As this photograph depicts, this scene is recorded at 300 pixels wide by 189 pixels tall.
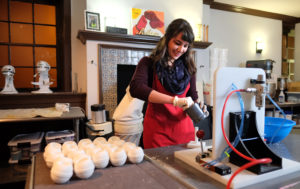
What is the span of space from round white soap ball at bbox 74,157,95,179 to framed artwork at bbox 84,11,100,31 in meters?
2.37

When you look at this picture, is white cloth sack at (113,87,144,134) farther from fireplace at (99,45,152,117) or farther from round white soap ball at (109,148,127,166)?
round white soap ball at (109,148,127,166)

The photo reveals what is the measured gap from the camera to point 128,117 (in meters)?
2.46

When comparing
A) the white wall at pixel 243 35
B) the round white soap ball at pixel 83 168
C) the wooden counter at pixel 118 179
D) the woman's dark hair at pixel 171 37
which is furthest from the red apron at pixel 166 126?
the white wall at pixel 243 35

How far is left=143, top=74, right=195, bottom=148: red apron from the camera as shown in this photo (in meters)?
1.32

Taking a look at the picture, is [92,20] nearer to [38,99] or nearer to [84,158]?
[38,99]

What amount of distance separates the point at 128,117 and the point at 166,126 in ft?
3.89

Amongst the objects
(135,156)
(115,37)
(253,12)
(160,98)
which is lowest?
(135,156)

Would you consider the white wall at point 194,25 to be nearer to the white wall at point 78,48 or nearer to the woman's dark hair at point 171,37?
the white wall at point 78,48

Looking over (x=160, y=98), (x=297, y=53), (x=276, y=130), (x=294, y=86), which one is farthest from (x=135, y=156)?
(x=297, y=53)

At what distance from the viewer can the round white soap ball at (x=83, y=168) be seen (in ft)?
2.22

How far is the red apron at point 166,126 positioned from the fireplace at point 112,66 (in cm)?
169

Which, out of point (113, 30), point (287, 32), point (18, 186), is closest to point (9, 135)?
point (18, 186)

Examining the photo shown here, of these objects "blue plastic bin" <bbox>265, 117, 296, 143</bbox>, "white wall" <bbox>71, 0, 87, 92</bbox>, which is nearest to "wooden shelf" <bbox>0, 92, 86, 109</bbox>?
"white wall" <bbox>71, 0, 87, 92</bbox>

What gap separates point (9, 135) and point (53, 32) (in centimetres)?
156
